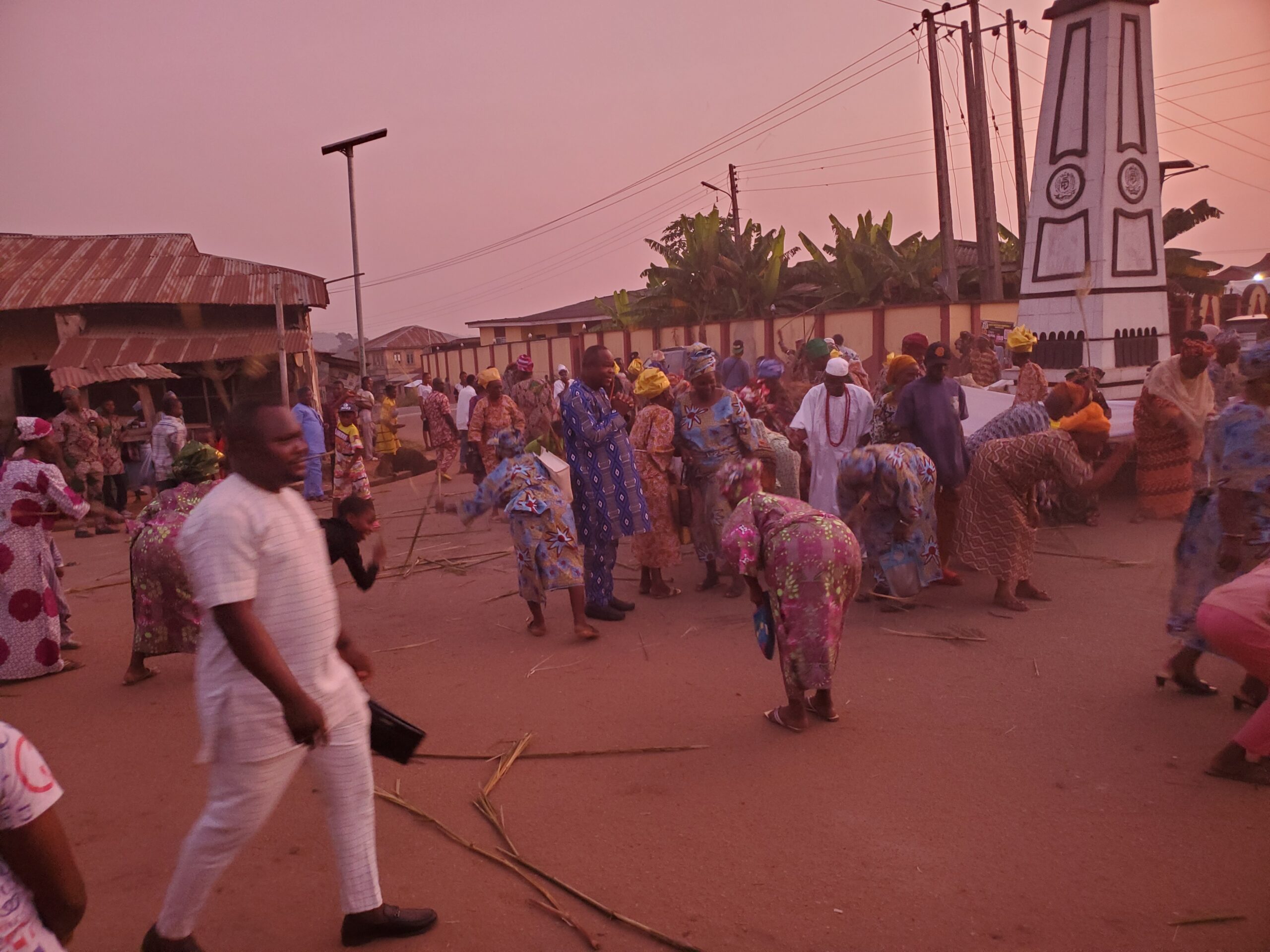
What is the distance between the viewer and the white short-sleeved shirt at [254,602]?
8.45 feet

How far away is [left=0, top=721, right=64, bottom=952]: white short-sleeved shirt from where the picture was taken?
1.70 meters

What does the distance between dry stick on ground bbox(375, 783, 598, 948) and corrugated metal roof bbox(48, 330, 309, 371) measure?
15.4 meters

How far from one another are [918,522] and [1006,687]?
162 centimetres

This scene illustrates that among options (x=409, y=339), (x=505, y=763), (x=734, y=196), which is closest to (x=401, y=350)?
(x=409, y=339)

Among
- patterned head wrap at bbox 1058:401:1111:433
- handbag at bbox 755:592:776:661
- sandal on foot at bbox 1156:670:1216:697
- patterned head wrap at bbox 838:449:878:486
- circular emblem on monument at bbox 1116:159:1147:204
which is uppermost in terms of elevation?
circular emblem on monument at bbox 1116:159:1147:204

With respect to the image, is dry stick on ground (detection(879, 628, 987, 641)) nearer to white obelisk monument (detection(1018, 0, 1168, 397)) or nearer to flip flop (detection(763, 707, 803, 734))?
flip flop (detection(763, 707, 803, 734))

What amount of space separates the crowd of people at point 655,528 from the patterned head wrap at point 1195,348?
0.02 metres

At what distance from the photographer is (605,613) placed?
6.76 metres

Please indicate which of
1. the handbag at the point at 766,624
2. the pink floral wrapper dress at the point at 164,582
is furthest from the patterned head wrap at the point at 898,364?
the pink floral wrapper dress at the point at 164,582

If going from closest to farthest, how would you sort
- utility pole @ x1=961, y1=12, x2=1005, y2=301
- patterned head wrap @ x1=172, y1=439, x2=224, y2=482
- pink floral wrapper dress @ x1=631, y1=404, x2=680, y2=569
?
patterned head wrap @ x1=172, y1=439, x2=224, y2=482, pink floral wrapper dress @ x1=631, y1=404, x2=680, y2=569, utility pole @ x1=961, y1=12, x2=1005, y2=301

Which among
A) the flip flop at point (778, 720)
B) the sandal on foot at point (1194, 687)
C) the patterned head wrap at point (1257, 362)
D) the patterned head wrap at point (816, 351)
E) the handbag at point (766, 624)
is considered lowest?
the flip flop at point (778, 720)

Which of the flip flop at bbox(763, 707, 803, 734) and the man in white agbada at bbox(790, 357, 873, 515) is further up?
the man in white agbada at bbox(790, 357, 873, 515)

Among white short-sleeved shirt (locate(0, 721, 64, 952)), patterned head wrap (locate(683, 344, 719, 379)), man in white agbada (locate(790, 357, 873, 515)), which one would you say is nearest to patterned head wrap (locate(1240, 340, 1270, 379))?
man in white agbada (locate(790, 357, 873, 515))

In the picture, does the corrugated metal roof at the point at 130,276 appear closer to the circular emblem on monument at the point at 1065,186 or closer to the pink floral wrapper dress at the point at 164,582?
the pink floral wrapper dress at the point at 164,582
